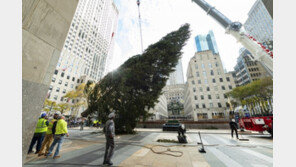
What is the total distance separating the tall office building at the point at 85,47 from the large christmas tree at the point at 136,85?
23465 millimetres

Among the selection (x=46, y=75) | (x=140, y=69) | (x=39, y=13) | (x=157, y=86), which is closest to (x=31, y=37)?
(x=39, y=13)

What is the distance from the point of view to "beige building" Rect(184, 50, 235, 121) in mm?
36684

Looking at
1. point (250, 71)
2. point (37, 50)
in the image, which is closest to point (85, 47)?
point (37, 50)

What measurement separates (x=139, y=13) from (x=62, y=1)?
43.8ft

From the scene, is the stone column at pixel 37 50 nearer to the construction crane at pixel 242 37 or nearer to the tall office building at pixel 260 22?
the construction crane at pixel 242 37

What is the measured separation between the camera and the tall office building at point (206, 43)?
168 m

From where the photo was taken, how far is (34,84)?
6.12ft

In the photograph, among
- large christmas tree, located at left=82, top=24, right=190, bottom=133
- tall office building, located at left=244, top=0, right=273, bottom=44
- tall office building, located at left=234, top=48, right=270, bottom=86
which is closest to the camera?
large christmas tree, located at left=82, top=24, right=190, bottom=133

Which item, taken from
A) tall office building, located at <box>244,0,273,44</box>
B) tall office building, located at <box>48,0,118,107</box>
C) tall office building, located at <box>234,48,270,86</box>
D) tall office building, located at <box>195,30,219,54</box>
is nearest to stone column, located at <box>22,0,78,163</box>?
tall office building, located at <box>48,0,118,107</box>

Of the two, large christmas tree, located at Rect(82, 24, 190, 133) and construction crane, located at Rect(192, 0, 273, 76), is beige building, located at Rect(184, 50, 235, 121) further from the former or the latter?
large christmas tree, located at Rect(82, 24, 190, 133)

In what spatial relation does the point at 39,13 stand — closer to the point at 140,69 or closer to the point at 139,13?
the point at 140,69

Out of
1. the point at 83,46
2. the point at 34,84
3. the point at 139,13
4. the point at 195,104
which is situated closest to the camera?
the point at 34,84

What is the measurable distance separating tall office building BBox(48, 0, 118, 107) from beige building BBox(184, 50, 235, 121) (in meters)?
33.7

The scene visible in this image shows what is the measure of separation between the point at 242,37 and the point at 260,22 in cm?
7955
